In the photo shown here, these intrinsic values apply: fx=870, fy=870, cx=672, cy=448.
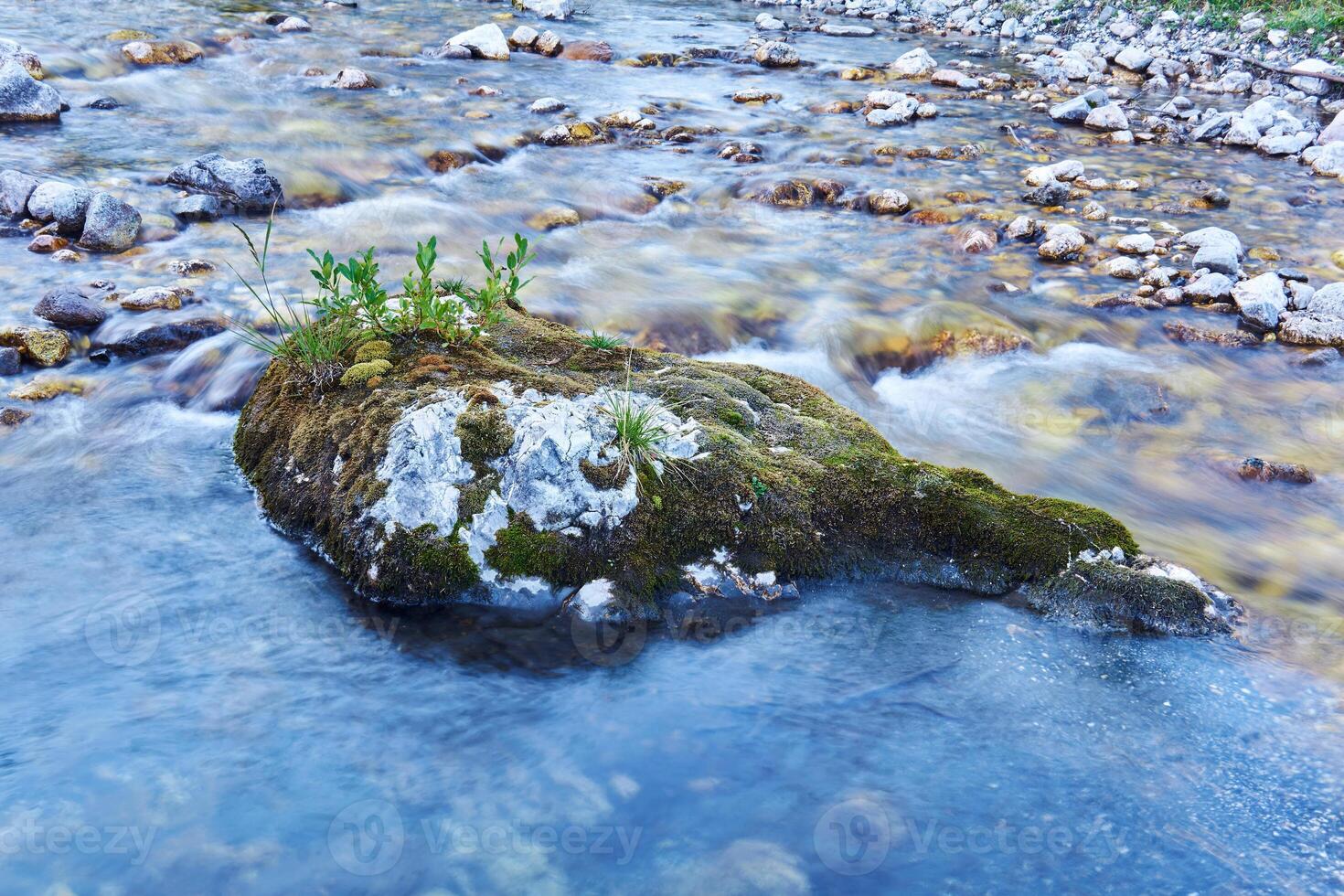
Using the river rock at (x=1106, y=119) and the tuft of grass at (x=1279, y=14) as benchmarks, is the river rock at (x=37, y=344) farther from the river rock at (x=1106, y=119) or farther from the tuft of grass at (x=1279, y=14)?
the tuft of grass at (x=1279, y=14)

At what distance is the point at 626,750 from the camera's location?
3.54 metres

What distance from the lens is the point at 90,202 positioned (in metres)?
8.65

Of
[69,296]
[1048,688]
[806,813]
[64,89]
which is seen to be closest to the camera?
[806,813]

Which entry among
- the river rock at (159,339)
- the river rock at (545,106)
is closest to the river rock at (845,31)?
the river rock at (545,106)

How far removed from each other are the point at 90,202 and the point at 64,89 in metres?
6.29

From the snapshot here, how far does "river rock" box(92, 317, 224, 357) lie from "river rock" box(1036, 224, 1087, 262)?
352 inches

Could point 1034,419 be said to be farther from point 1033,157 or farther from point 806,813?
point 1033,157

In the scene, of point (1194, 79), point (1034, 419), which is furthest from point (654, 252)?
point (1194, 79)

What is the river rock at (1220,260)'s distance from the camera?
9797 millimetres

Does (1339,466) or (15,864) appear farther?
(1339,466)

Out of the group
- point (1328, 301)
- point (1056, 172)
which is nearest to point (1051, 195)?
point (1056, 172)

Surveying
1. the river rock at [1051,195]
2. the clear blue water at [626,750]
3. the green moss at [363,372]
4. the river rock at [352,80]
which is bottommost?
the clear blue water at [626,750]

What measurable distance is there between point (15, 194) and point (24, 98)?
154 inches

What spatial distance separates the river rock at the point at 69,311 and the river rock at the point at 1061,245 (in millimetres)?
9825
